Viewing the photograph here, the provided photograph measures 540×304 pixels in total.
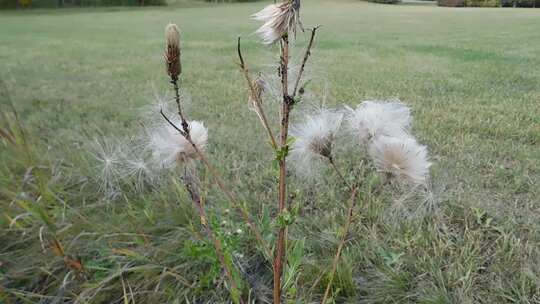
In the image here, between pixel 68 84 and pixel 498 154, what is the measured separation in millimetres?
4643

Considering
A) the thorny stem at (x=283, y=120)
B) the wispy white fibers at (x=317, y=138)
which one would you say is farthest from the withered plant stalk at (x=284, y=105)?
the wispy white fibers at (x=317, y=138)

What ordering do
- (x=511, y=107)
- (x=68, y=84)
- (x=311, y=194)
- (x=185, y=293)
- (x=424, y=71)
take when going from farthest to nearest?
1. (x=424, y=71)
2. (x=68, y=84)
3. (x=511, y=107)
4. (x=311, y=194)
5. (x=185, y=293)

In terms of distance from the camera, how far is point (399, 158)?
112 centimetres

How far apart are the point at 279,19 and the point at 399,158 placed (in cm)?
50

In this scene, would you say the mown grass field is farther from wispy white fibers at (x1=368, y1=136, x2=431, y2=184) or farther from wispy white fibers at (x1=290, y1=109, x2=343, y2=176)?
wispy white fibers at (x1=368, y1=136, x2=431, y2=184)

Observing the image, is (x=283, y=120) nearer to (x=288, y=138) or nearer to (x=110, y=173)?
(x=288, y=138)

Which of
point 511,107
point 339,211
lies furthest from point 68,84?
point 511,107

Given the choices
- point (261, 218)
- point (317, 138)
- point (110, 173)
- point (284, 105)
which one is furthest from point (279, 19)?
point (110, 173)

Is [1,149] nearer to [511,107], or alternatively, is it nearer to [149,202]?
[149,202]

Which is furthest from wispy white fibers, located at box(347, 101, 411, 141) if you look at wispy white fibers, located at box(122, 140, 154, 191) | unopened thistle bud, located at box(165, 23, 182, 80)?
wispy white fibers, located at box(122, 140, 154, 191)

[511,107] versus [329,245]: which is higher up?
[511,107]

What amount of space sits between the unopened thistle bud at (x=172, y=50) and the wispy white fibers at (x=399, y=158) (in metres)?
0.56

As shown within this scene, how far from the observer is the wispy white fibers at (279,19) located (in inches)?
32.0

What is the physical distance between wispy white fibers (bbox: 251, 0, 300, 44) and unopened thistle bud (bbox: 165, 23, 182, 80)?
16 cm
